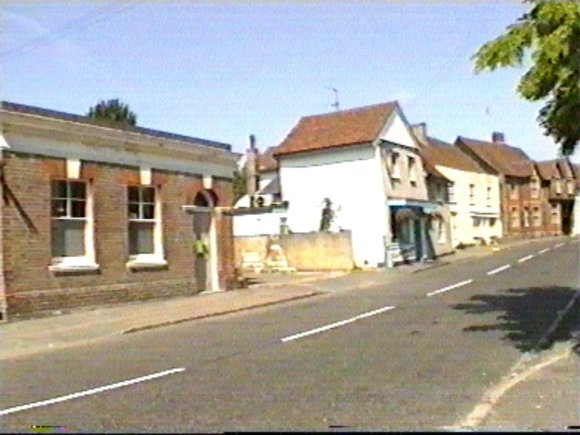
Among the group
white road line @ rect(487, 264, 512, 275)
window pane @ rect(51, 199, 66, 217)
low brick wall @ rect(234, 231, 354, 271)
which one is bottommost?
white road line @ rect(487, 264, 512, 275)

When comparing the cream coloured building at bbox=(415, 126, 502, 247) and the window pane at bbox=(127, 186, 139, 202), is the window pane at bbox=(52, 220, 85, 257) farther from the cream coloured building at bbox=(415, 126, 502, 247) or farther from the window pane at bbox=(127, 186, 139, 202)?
the cream coloured building at bbox=(415, 126, 502, 247)

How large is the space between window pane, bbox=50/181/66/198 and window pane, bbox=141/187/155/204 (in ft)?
8.23

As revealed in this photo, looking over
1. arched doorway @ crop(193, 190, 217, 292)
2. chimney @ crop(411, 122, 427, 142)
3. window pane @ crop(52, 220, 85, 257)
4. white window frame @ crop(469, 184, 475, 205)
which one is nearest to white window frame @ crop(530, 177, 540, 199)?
white window frame @ crop(469, 184, 475, 205)

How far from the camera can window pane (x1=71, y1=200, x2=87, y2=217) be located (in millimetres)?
15895

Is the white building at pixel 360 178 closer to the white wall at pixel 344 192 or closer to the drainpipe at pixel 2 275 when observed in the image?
the white wall at pixel 344 192

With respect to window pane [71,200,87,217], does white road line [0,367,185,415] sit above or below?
below

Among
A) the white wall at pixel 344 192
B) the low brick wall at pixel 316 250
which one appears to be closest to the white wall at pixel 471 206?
the white wall at pixel 344 192

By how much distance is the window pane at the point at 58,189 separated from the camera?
15367 millimetres

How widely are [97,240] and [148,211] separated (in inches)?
86.6

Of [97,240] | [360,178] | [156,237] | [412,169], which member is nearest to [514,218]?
[412,169]

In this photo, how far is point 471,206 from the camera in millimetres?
52125

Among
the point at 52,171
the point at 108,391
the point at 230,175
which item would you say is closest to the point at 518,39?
the point at 108,391

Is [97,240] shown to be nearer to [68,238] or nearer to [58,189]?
[68,238]

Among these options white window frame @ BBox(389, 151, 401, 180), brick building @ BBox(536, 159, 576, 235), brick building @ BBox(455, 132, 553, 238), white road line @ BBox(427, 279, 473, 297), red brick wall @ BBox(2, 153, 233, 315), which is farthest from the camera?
brick building @ BBox(536, 159, 576, 235)
